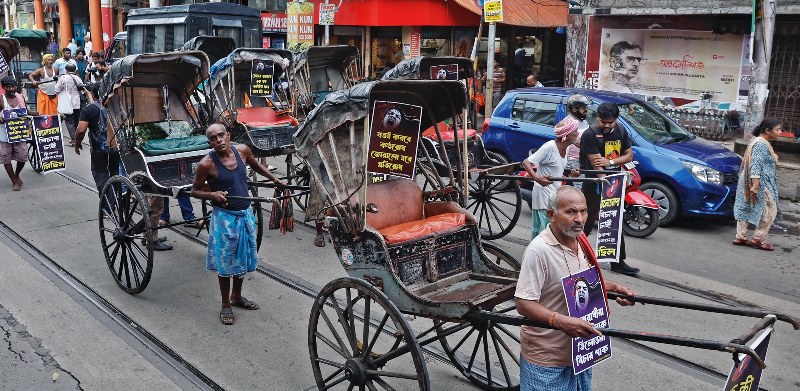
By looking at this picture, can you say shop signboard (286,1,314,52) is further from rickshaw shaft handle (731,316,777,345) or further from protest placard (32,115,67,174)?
rickshaw shaft handle (731,316,777,345)

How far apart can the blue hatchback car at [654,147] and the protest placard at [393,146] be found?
18.8 feet

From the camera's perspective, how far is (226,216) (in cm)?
614

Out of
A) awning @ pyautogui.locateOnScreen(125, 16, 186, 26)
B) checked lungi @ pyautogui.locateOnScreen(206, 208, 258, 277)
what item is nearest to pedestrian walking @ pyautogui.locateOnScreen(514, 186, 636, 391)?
checked lungi @ pyautogui.locateOnScreen(206, 208, 258, 277)

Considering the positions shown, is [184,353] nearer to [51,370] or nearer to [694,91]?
[51,370]

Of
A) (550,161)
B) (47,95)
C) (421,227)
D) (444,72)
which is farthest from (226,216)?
(47,95)

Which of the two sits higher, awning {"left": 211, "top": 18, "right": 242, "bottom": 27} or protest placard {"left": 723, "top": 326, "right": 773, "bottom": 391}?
awning {"left": 211, "top": 18, "right": 242, "bottom": 27}

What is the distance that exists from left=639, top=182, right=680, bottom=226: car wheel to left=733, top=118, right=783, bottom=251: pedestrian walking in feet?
2.98

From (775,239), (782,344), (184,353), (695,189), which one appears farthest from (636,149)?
(184,353)

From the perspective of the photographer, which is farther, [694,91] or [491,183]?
[694,91]

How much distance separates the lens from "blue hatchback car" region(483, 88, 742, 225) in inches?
370

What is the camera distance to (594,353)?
360 cm

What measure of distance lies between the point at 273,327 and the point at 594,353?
3314 millimetres

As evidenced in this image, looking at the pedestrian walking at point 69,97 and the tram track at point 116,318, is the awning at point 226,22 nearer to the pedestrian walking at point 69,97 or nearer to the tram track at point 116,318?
the pedestrian walking at point 69,97

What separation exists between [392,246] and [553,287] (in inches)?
56.1
